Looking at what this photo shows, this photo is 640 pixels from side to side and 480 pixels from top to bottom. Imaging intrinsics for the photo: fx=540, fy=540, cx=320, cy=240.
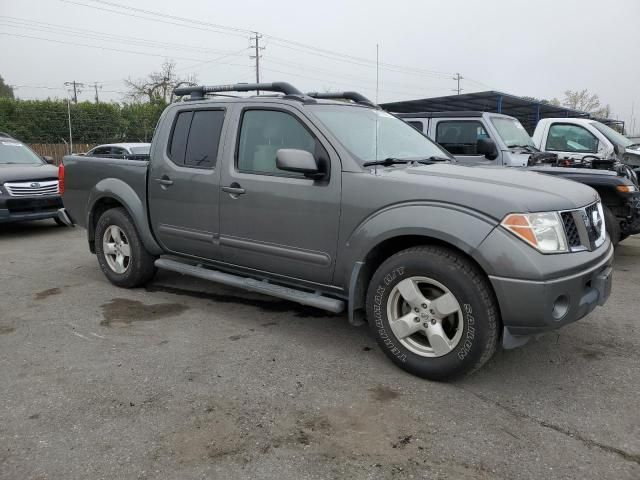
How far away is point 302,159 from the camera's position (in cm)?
358

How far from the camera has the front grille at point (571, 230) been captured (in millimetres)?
3135

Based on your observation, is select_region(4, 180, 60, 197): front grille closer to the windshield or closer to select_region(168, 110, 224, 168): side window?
select_region(168, 110, 224, 168): side window

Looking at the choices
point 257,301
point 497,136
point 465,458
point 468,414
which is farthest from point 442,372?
point 497,136

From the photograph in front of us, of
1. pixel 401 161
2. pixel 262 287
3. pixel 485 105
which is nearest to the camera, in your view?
pixel 401 161

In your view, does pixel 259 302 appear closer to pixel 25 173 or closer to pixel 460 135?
pixel 460 135

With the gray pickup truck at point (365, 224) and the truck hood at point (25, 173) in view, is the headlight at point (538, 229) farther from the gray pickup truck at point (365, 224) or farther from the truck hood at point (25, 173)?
the truck hood at point (25, 173)

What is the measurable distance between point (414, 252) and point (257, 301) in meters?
2.12

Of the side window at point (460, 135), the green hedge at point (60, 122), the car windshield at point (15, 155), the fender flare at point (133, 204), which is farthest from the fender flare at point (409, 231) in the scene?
the green hedge at point (60, 122)

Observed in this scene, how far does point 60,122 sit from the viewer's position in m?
23.7

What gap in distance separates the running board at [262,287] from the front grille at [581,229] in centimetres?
151

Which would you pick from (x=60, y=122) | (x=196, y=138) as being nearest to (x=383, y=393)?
(x=196, y=138)

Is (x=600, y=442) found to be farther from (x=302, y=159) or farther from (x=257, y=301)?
(x=257, y=301)

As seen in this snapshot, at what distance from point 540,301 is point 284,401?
1.53 metres

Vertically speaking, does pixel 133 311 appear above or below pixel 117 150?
below
